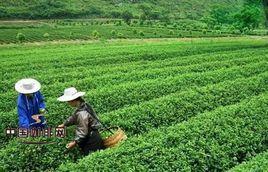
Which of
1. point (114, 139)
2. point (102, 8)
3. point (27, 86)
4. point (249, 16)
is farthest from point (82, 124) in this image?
point (102, 8)

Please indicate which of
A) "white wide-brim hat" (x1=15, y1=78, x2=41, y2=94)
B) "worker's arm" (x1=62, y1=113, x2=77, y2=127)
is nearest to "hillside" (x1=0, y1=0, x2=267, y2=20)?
"white wide-brim hat" (x1=15, y1=78, x2=41, y2=94)

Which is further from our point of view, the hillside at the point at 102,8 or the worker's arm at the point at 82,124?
the hillside at the point at 102,8

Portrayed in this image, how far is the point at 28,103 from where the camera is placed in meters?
11.0

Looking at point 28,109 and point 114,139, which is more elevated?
point 28,109

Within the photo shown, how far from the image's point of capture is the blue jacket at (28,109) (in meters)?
10.9

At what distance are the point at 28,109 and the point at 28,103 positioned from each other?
0.15 m

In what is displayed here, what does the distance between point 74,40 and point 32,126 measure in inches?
2548

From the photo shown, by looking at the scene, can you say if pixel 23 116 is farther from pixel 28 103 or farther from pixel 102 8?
pixel 102 8

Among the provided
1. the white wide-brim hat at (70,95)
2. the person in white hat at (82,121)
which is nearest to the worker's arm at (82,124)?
the person in white hat at (82,121)

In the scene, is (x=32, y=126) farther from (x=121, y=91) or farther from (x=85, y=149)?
(x=121, y=91)

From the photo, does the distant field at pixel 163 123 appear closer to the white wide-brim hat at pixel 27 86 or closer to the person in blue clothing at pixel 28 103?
the person in blue clothing at pixel 28 103

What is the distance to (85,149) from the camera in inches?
424

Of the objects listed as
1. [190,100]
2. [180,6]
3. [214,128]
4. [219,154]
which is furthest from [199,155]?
[180,6]

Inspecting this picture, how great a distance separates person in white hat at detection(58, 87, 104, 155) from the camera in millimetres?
10227
